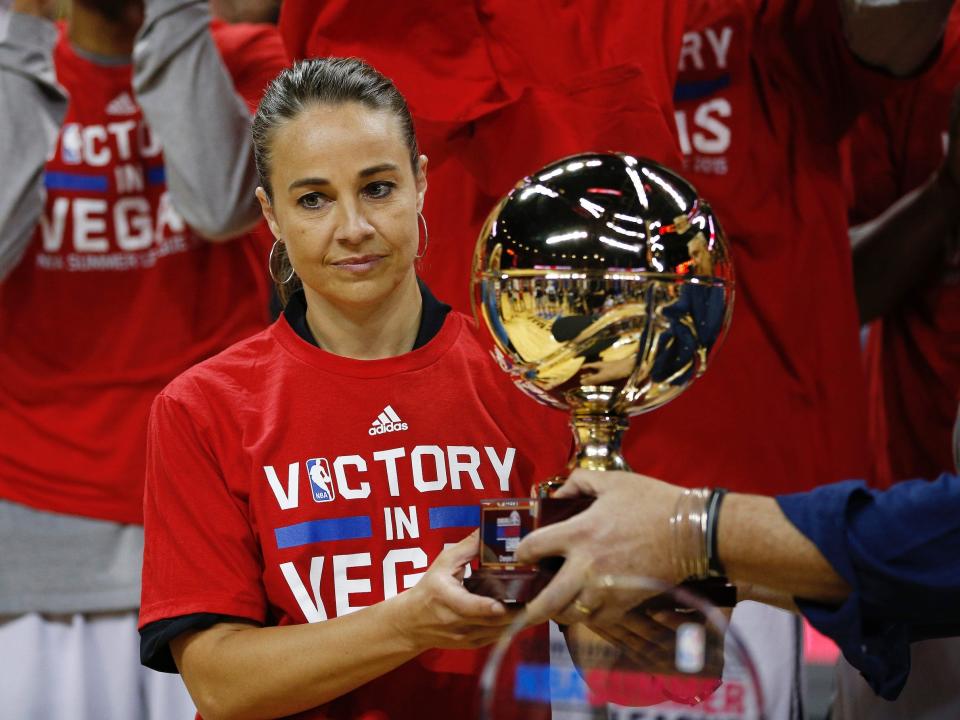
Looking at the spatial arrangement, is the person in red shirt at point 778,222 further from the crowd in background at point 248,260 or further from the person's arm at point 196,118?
the person's arm at point 196,118

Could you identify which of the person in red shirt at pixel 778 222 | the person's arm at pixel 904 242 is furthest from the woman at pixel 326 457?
the person's arm at pixel 904 242

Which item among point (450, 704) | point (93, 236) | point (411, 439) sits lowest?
point (450, 704)

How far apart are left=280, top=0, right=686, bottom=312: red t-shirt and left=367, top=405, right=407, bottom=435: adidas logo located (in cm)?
45

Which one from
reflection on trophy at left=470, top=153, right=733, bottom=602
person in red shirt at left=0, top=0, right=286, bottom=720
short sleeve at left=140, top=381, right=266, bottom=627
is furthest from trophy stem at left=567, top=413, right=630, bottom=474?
person in red shirt at left=0, top=0, right=286, bottom=720

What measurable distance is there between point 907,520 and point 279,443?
1.83ft

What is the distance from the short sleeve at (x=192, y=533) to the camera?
122cm

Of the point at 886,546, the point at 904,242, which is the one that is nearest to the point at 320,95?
the point at 886,546

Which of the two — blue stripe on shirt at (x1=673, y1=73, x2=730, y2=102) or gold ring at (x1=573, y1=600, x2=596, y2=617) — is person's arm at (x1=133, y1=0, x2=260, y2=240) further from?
gold ring at (x1=573, y1=600, x2=596, y2=617)

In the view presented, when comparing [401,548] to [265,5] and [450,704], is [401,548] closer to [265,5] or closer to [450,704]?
[450,704]

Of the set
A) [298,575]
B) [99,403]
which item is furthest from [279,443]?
[99,403]

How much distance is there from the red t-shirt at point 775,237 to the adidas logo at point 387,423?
69 cm

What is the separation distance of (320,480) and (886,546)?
506 mm

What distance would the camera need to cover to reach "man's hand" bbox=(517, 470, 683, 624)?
3.19 ft

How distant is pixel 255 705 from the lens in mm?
1193
